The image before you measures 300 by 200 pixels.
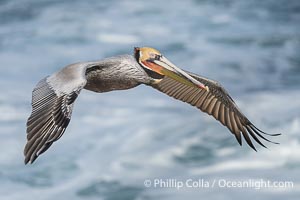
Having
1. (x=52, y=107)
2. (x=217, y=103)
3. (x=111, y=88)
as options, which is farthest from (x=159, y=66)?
(x=217, y=103)

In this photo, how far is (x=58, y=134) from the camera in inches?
396

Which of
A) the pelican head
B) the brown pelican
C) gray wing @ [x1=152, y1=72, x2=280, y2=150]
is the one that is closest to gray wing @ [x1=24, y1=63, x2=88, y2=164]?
the brown pelican

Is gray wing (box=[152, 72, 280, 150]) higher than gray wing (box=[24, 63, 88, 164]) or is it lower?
higher

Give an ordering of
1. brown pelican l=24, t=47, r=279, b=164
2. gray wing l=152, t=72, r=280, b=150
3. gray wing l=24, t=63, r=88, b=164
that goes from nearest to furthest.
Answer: gray wing l=24, t=63, r=88, b=164, brown pelican l=24, t=47, r=279, b=164, gray wing l=152, t=72, r=280, b=150

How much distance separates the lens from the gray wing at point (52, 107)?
9.93 meters

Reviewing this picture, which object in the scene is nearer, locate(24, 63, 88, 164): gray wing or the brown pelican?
locate(24, 63, 88, 164): gray wing

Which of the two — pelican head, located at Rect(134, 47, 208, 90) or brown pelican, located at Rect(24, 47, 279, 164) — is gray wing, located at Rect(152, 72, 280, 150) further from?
pelican head, located at Rect(134, 47, 208, 90)

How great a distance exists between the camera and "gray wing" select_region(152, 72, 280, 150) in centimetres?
1389

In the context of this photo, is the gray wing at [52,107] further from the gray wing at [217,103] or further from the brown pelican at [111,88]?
the gray wing at [217,103]

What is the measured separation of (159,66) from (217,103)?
2312mm

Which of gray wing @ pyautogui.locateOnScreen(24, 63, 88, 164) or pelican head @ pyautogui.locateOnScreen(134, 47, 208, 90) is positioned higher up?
pelican head @ pyautogui.locateOnScreen(134, 47, 208, 90)

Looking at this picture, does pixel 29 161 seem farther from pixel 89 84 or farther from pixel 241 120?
pixel 241 120

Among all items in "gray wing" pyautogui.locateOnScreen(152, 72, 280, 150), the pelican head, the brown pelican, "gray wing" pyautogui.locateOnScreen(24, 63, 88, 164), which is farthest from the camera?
"gray wing" pyautogui.locateOnScreen(152, 72, 280, 150)

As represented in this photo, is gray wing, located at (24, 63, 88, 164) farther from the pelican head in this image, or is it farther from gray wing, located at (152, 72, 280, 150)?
gray wing, located at (152, 72, 280, 150)
